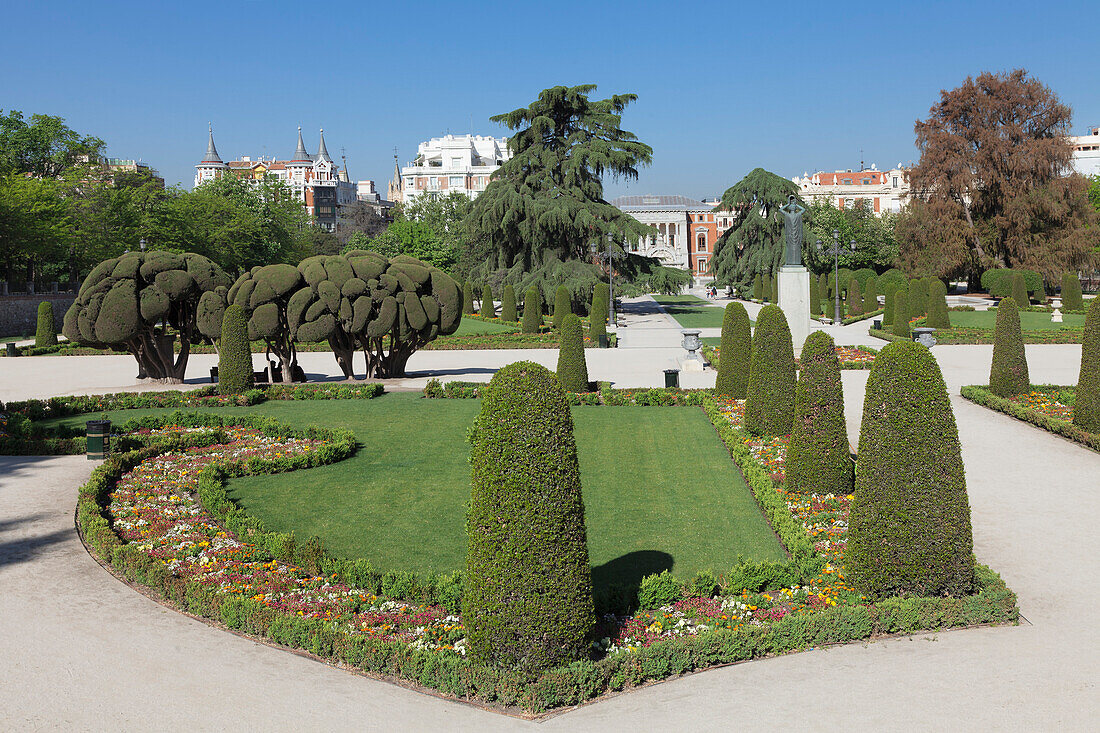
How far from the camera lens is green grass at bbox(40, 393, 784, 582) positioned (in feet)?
30.1

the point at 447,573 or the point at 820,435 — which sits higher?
the point at 820,435

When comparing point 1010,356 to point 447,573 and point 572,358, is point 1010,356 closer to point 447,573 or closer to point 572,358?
point 572,358

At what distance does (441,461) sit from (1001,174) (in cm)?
5069

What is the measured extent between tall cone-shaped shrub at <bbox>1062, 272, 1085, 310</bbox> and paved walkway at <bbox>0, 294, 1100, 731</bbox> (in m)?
39.0

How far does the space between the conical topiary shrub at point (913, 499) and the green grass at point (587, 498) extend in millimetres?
1548

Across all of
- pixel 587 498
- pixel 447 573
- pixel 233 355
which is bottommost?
pixel 447 573

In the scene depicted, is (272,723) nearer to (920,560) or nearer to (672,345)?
(920,560)

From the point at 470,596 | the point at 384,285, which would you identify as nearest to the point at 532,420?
the point at 470,596

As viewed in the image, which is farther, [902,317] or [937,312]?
[937,312]

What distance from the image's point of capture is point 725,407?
56.4 ft

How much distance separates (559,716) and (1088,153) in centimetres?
15370

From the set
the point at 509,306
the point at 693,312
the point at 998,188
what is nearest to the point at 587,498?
the point at 509,306

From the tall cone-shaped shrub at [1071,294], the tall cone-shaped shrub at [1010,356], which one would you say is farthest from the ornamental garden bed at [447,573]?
the tall cone-shaped shrub at [1071,294]

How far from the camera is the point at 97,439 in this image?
1364 cm
